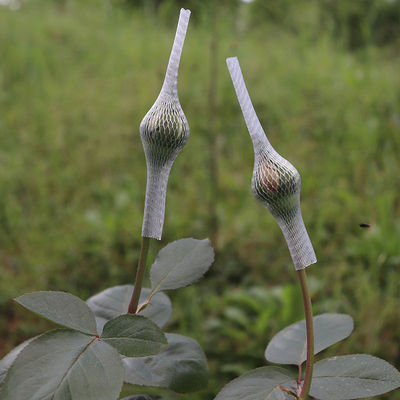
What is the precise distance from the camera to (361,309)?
4.09 feet

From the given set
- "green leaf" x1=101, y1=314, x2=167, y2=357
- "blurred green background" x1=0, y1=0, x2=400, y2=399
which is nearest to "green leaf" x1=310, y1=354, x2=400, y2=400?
"green leaf" x1=101, y1=314, x2=167, y2=357

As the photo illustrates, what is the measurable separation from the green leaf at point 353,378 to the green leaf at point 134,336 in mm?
128

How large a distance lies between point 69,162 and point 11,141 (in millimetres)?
303

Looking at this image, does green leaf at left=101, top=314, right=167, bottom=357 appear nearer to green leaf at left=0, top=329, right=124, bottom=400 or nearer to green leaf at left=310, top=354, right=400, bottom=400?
green leaf at left=0, top=329, right=124, bottom=400

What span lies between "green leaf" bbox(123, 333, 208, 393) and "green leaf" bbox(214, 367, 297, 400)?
8 cm

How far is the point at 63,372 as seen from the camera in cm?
29

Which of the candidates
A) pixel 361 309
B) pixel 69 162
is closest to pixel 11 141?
pixel 69 162

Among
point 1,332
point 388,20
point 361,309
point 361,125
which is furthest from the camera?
point 388,20

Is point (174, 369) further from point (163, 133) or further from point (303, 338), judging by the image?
point (163, 133)

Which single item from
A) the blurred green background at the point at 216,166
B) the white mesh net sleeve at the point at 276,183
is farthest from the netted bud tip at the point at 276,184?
the blurred green background at the point at 216,166

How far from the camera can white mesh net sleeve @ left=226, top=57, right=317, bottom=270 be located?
0.31 meters

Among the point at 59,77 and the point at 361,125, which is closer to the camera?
the point at 361,125

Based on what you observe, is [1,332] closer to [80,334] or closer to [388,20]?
[80,334]

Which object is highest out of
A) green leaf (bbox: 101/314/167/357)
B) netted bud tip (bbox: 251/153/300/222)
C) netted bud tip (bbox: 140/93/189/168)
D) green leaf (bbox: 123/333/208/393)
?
netted bud tip (bbox: 140/93/189/168)
